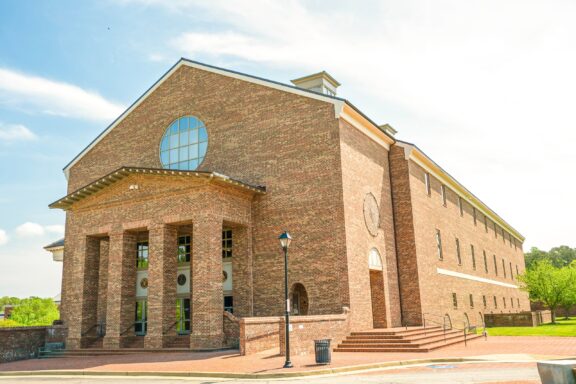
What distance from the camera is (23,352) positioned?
2323cm

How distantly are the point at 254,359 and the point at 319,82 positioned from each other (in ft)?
52.3

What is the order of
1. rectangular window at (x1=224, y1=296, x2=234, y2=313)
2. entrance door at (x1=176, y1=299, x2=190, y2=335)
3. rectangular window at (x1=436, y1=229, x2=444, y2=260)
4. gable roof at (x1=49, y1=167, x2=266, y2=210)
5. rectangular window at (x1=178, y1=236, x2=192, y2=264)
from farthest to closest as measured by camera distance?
rectangular window at (x1=436, y1=229, x2=444, y2=260), rectangular window at (x1=178, y1=236, x2=192, y2=264), entrance door at (x1=176, y1=299, x2=190, y2=335), rectangular window at (x1=224, y1=296, x2=234, y2=313), gable roof at (x1=49, y1=167, x2=266, y2=210)

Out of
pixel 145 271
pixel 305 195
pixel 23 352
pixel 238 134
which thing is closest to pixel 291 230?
pixel 305 195

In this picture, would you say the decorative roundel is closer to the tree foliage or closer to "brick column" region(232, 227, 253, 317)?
"brick column" region(232, 227, 253, 317)

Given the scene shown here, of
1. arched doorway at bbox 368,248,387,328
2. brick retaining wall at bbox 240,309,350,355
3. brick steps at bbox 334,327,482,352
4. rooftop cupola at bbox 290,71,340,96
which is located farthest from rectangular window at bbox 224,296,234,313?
rooftop cupola at bbox 290,71,340,96

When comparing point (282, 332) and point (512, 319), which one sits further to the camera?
point (512, 319)

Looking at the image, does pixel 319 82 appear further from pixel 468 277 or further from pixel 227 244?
pixel 468 277

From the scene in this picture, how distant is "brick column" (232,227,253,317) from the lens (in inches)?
905

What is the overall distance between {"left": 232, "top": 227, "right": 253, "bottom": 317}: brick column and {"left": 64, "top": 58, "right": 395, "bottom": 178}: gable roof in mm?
6705

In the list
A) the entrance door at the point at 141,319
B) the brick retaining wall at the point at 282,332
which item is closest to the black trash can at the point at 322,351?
the brick retaining wall at the point at 282,332

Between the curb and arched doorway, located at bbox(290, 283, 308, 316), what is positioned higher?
arched doorway, located at bbox(290, 283, 308, 316)

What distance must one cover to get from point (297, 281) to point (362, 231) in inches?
149

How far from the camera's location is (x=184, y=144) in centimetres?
2755

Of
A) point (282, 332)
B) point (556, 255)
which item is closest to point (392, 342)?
point (282, 332)
